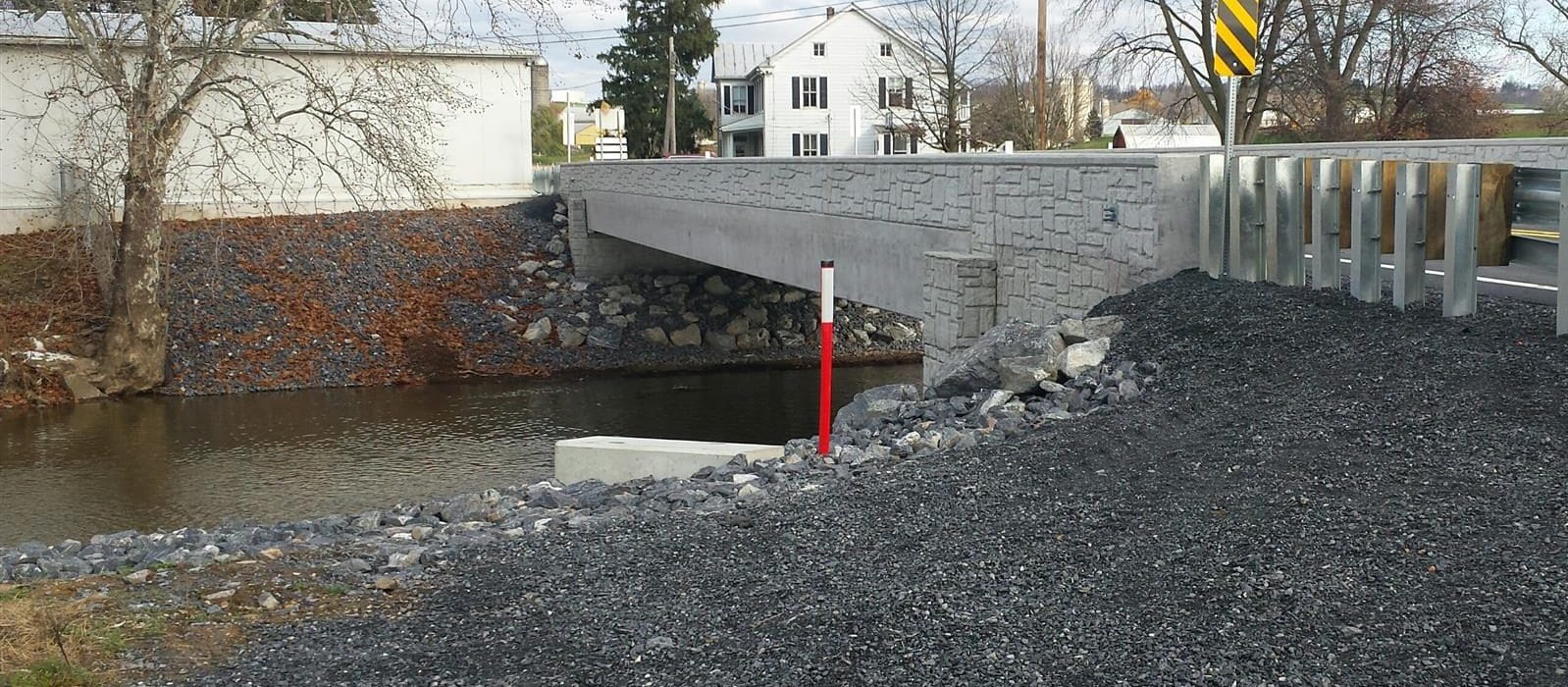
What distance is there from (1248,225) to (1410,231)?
1.34 meters

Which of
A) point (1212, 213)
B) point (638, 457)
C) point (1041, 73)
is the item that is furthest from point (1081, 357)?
point (1041, 73)

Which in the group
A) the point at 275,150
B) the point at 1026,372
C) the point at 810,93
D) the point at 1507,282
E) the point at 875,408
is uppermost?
the point at 810,93

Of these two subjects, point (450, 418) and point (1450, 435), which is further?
point (450, 418)

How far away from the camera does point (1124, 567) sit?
4.80m

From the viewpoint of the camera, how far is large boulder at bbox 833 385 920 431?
358 inches

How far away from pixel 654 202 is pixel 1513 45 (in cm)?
2267

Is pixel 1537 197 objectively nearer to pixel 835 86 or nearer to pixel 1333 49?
pixel 1333 49

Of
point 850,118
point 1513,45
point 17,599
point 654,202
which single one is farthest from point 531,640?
point 1513,45

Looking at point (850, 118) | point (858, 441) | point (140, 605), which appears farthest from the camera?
point (850, 118)

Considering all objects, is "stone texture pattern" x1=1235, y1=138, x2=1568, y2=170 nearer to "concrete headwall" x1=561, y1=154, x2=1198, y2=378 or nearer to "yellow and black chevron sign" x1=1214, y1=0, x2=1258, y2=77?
"yellow and black chevron sign" x1=1214, y1=0, x2=1258, y2=77

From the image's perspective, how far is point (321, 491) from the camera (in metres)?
13.4

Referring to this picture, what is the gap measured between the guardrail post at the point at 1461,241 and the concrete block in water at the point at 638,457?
4167 millimetres

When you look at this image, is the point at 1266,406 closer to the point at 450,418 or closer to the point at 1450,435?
the point at 1450,435

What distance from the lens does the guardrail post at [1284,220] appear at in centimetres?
841
